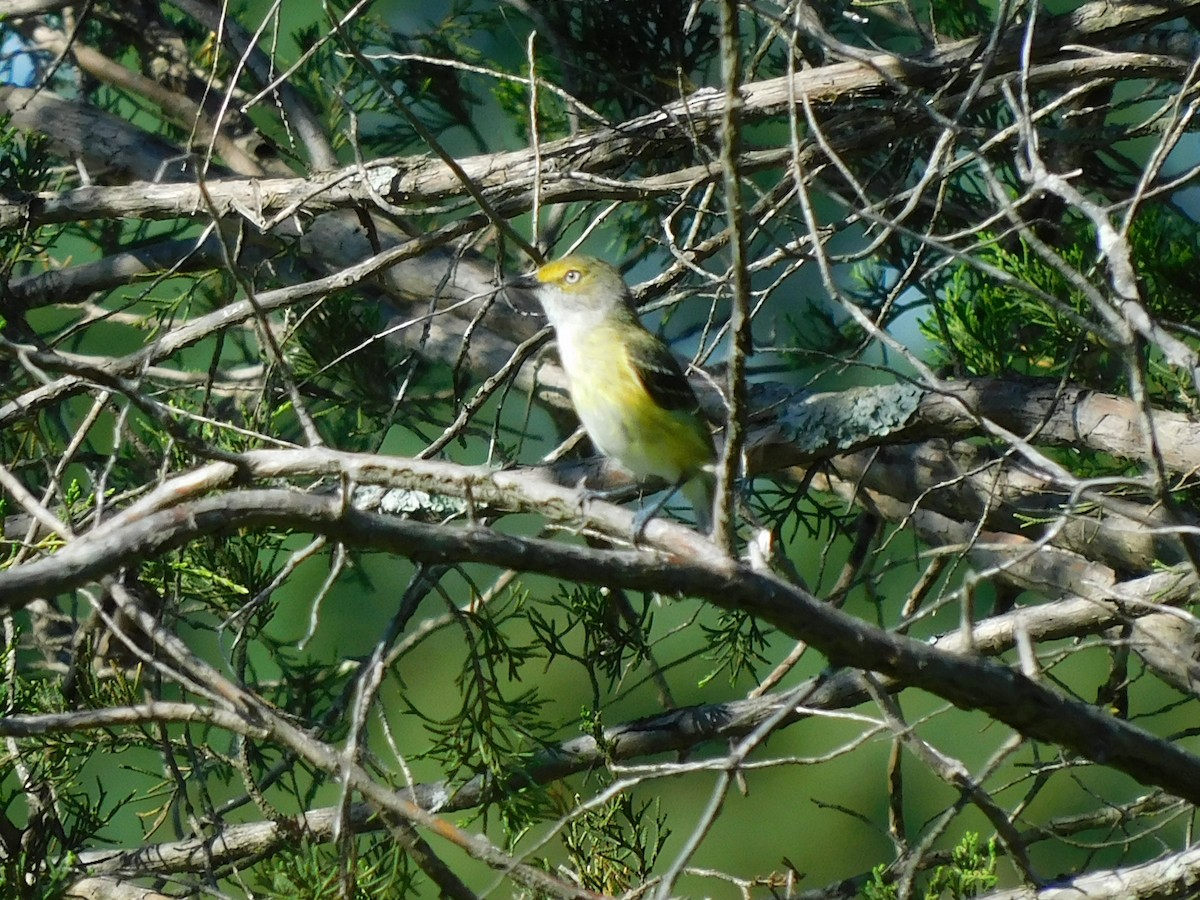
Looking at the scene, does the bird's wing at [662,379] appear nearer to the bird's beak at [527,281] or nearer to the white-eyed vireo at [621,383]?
the white-eyed vireo at [621,383]

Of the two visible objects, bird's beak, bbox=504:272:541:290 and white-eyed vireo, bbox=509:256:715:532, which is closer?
white-eyed vireo, bbox=509:256:715:532

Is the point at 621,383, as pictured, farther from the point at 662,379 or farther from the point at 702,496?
the point at 702,496

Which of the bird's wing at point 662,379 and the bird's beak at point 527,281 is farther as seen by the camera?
the bird's beak at point 527,281

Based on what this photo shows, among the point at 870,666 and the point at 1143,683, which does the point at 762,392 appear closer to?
the point at 870,666

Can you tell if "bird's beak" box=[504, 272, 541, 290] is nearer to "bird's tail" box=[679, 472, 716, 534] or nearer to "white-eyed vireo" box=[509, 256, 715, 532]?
"white-eyed vireo" box=[509, 256, 715, 532]

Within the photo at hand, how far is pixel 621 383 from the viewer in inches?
135

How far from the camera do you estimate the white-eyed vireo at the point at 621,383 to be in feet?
11.1

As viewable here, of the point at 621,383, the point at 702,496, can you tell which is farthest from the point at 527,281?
the point at 702,496

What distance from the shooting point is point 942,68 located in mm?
3064

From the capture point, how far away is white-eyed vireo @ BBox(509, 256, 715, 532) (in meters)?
3.38

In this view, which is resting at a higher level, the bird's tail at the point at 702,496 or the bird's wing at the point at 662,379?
the bird's wing at the point at 662,379

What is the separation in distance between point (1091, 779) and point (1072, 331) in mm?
5051

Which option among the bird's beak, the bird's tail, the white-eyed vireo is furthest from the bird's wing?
the bird's beak

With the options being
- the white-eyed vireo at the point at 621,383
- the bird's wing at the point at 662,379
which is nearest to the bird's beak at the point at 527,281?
the white-eyed vireo at the point at 621,383
